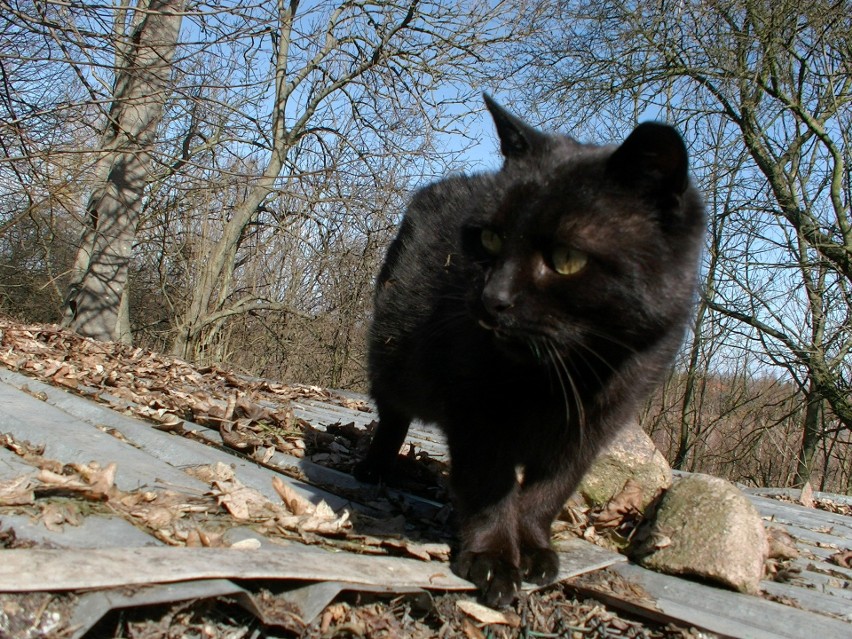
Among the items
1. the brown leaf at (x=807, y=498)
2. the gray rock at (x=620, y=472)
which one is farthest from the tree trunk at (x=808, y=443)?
the gray rock at (x=620, y=472)

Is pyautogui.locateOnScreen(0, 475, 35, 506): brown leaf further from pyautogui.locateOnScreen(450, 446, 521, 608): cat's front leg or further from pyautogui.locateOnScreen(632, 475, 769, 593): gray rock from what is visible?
pyautogui.locateOnScreen(632, 475, 769, 593): gray rock

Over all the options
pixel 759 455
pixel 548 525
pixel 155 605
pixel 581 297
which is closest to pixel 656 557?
pixel 548 525

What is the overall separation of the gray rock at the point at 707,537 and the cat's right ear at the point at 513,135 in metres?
1.43

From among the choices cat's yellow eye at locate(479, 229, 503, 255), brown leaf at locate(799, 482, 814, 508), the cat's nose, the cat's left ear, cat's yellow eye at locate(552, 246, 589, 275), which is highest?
the cat's left ear

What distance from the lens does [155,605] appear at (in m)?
1.31

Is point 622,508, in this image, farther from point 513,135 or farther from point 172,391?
point 172,391

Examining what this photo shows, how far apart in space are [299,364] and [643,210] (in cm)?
1004

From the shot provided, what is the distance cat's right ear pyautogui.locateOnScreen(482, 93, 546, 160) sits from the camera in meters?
2.45

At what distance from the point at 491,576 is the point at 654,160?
1.37 m

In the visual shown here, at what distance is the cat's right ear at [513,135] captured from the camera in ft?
8.03

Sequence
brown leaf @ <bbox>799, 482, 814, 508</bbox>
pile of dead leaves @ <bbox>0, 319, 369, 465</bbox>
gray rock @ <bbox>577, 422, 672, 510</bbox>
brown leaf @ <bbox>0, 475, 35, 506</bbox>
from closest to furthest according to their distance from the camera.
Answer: brown leaf @ <bbox>0, 475, 35, 506</bbox>
gray rock @ <bbox>577, 422, 672, 510</bbox>
pile of dead leaves @ <bbox>0, 319, 369, 465</bbox>
brown leaf @ <bbox>799, 482, 814, 508</bbox>

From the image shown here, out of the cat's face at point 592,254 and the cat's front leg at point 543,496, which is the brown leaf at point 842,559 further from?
the cat's face at point 592,254

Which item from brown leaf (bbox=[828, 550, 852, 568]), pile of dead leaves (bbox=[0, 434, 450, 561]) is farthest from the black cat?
brown leaf (bbox=[828, 550, 852, 568])

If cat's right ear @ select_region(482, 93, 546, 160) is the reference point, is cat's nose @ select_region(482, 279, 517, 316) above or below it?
below
